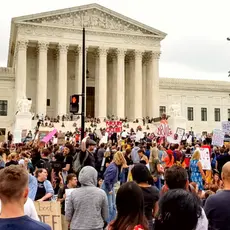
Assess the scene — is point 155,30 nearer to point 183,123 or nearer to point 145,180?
point 183,123

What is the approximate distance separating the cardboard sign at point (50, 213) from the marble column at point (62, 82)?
4872 centimetres

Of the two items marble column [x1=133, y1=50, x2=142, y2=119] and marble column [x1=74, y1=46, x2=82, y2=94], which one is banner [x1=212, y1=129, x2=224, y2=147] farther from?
marble column [x1=133, y1=50, x2=142, y2=119]

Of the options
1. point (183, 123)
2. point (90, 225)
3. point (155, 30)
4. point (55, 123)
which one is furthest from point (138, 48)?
point (90, 225)

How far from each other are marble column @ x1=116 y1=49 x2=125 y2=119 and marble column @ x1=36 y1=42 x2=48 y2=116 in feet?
30.6

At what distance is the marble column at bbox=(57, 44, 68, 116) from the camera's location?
2160 inches

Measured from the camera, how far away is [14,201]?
3.48m

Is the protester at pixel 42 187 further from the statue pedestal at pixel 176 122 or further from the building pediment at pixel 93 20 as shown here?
the building pediment at pixel 93 20

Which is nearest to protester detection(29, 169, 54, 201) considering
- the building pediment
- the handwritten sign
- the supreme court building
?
the handwritten sign

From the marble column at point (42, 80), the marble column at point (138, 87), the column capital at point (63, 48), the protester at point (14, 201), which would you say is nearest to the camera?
the protester at point (14, 201)

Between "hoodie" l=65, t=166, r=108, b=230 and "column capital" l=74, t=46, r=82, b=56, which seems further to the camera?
"column capital" l=74, t=46, r=82, b=56

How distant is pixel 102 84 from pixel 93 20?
8.56 meters

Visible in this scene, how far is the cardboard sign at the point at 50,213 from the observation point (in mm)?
6113

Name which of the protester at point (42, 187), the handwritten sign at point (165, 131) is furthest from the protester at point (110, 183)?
the handwritten sign at point (165, 131)

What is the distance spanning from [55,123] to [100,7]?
17834 mm
